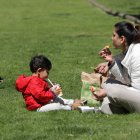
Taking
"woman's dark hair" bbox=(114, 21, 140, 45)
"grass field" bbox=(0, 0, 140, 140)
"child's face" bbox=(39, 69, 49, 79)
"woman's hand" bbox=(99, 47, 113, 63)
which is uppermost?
"woman's dark hair" bbox=(114, 21, 140, 45)

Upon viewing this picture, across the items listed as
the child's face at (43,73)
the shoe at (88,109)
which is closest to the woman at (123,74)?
the shoe at (88,109)

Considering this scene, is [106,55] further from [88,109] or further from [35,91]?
[35,91]

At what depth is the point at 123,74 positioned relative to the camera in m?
7.90

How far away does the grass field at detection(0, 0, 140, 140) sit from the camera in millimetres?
7211

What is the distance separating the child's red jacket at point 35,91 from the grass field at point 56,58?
0.63 ft

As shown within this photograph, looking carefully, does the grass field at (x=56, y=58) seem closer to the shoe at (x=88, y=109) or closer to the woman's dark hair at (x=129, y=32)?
the shoe at (x=88, y=109)

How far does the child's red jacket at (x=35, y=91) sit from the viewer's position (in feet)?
27.6

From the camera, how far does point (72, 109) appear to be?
8586 mm

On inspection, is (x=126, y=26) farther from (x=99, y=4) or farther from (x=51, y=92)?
(x=99, y=4)

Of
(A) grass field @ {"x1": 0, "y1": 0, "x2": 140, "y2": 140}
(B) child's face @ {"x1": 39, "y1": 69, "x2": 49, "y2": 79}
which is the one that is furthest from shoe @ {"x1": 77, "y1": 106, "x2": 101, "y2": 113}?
(B) child's face @ {"x1": 39, "y1": 69, "x2": 49, "y2": 79}

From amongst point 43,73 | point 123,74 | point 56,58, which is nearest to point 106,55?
point 123,74

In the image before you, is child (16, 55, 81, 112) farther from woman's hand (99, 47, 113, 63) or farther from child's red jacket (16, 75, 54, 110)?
woman's hand (99, 47, 113, 63)

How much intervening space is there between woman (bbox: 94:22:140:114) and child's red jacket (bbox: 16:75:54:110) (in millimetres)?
831

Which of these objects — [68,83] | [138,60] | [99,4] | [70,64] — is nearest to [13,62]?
[70,64]
